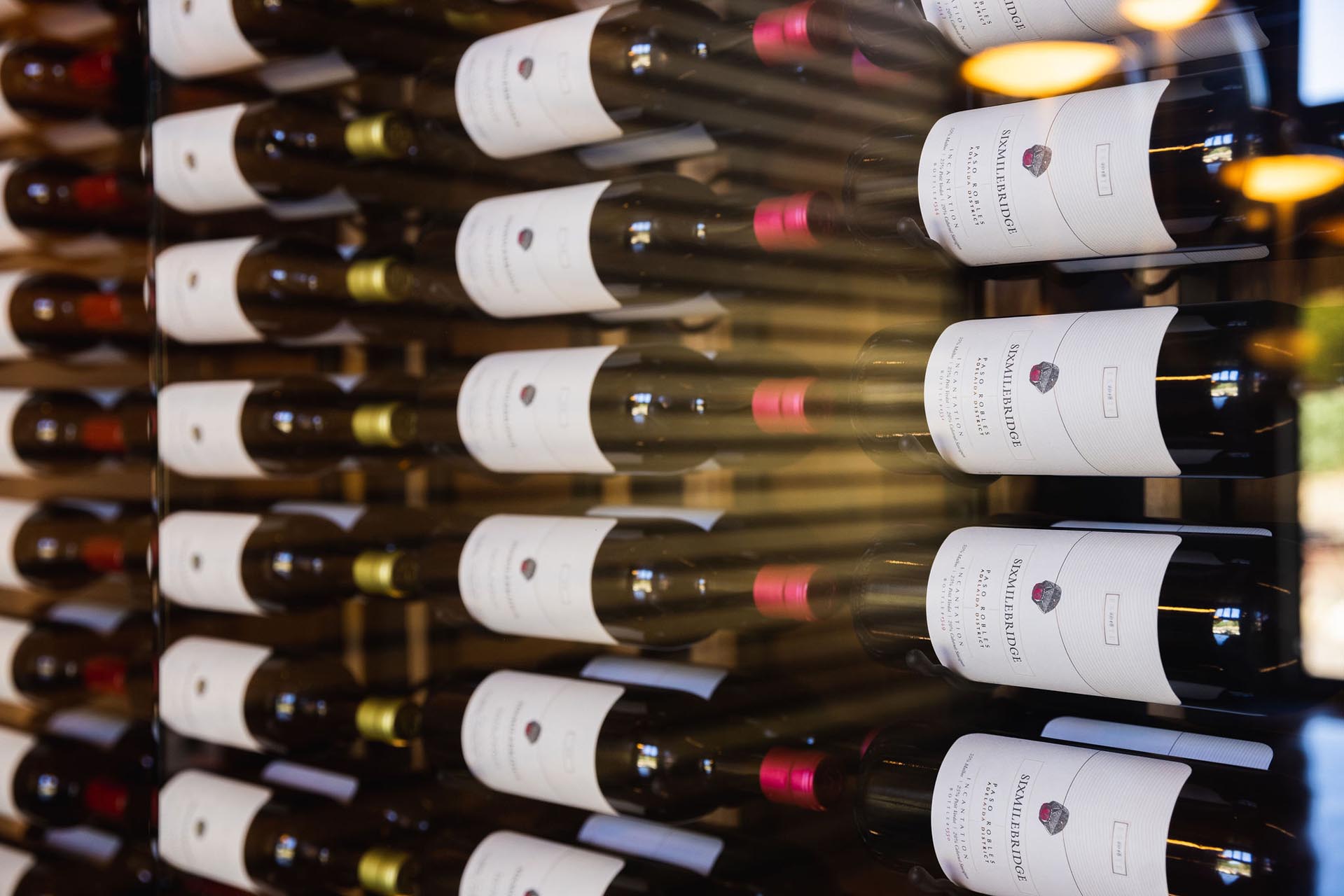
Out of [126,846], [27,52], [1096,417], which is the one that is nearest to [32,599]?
[126,846]

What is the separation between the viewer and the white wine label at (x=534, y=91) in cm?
72

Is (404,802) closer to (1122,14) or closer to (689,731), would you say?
(689,731)

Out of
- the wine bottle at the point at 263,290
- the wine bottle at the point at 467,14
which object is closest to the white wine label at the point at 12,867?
the wine bottle at the point at 263,290

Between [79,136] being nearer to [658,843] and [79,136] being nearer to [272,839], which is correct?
[272,839]

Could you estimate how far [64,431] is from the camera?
1.16 meters

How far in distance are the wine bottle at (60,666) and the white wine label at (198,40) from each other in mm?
588

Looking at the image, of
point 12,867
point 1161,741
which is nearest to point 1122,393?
point 1161,741

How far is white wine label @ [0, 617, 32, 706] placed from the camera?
1165 mm

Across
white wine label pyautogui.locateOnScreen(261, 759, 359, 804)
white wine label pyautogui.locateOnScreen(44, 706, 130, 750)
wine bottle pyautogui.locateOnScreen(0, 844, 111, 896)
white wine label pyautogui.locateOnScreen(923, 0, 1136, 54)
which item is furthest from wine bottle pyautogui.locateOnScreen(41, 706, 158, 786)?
white wine label pyautogui.locateOnScreen(923, 0, 1136, 54)

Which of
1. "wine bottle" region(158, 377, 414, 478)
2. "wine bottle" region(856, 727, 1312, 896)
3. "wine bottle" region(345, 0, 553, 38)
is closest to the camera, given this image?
"wine bottle" region(856, 727, 1312, 896)

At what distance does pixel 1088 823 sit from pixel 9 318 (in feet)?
3.64

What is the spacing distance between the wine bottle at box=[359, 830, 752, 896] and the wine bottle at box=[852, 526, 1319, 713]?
273 mm

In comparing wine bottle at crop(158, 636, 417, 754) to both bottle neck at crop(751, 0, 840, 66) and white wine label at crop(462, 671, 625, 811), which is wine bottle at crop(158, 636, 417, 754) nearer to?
white wine label at crop(462, 671, 625, 811)

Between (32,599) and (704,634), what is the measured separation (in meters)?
0.90
